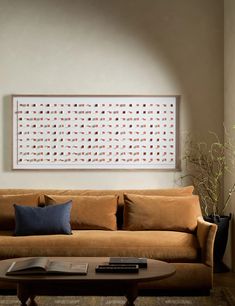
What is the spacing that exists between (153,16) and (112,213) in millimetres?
2075

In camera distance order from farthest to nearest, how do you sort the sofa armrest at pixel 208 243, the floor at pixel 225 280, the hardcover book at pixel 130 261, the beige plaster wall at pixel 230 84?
the beige plaster wall at pixel 230 84
the floor at pixel 225 280
the sofa armrest at pixel 208 243
the hardcover book at pixel 130 261

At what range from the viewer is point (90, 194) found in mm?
5688

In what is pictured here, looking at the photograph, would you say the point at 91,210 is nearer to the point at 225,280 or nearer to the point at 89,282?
the point at 225,280

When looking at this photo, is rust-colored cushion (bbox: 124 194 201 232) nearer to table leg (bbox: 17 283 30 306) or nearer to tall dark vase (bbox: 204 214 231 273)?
tall dark vase (bbox: 204 214 231 273)

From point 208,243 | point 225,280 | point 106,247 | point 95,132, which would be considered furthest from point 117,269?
point 95,132

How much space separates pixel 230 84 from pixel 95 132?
1.42 metres

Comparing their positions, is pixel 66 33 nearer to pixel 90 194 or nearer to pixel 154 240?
pixel 90 194

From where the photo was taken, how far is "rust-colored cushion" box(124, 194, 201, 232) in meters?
5.31

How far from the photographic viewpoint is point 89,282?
3635 mm

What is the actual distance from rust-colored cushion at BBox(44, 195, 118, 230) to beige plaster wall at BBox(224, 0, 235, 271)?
1.19 m

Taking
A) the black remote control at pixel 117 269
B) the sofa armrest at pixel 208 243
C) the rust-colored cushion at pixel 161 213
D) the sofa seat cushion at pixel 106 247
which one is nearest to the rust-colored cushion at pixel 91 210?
the rust-colored cushion at pixel 161 213

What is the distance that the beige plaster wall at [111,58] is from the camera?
19.8 ft

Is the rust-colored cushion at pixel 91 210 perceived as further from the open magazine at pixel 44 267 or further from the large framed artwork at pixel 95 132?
the open magazine at pixel 44 267

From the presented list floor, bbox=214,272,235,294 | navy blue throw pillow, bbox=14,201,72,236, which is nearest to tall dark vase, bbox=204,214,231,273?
floor, bbox=214,272,235,294
